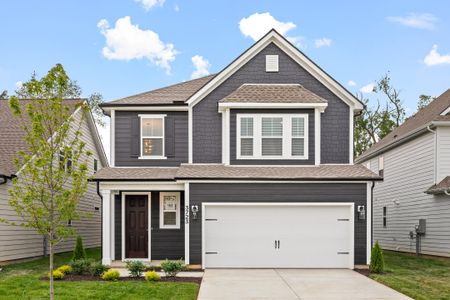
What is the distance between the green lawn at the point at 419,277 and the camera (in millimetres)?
12359

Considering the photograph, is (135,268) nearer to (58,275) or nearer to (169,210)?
(58,275)

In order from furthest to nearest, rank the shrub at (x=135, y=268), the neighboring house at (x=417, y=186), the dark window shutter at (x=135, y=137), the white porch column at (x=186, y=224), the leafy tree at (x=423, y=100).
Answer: the leafy tree at (x=423, y=100) < the neighboring house at (x=417, y=186) < the dark window shutter at (x=135, y=137) < the white porch column at (x=186, y=224) < the shrub at (x=135, y=268)

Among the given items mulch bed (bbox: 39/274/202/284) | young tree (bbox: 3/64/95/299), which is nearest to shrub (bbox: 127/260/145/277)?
mulch bed (bbox: 39/274/202/284)

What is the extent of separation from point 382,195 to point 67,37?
1705 centimetres

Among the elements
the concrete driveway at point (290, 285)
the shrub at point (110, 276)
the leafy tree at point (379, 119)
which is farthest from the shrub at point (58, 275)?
the leafy tree at point (379, 119)

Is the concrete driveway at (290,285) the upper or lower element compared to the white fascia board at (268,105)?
lower

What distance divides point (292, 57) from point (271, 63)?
0.72m

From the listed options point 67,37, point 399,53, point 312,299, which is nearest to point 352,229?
point 312,299

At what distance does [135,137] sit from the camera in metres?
18.5

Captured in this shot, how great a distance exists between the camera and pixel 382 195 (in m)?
26.9

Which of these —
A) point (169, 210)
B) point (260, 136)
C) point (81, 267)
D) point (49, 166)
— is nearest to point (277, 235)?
point (260, 136)

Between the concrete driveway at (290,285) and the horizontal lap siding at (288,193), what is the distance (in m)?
1.54

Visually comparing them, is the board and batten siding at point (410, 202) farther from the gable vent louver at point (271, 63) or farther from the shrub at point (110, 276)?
the shrub at point (110, 276)

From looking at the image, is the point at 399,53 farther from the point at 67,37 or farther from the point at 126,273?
the point at 126,273
